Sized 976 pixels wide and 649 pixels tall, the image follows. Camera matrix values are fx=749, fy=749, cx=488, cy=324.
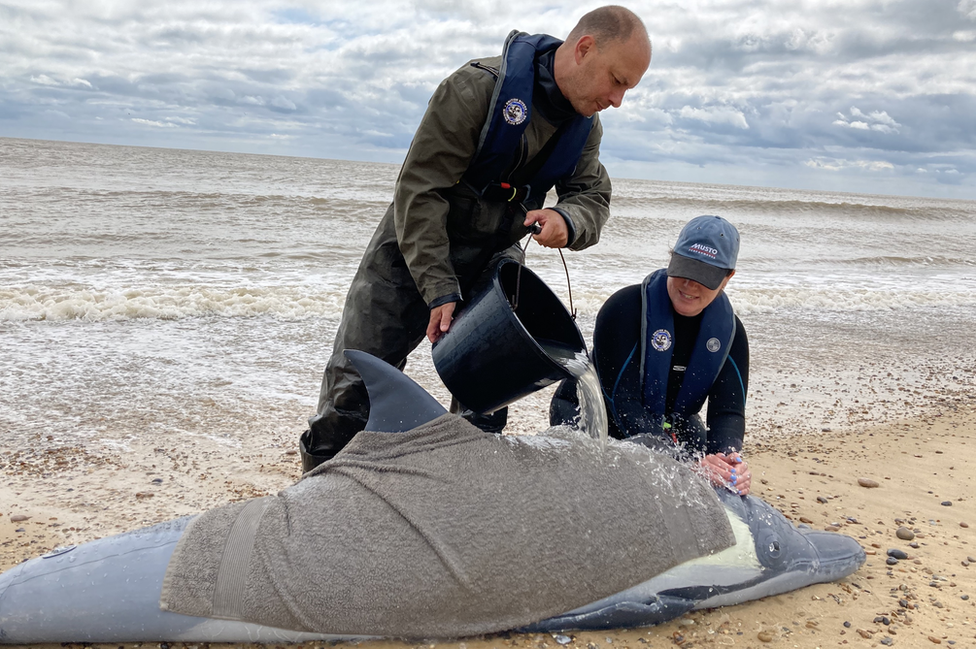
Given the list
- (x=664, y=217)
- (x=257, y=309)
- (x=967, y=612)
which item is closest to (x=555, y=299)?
(x=967, y=612)

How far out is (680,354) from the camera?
395 cm

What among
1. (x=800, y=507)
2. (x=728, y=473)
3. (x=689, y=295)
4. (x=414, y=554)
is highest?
(x=689, y=295)

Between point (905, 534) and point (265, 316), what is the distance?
6666 millimetres

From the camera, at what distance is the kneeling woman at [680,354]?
3.63 metres

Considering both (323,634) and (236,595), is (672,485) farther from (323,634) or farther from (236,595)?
(236,595)

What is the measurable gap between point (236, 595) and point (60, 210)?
17384 millimetres

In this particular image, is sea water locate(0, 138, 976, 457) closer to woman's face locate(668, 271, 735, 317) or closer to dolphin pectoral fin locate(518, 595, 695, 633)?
woman's face locate(668, 271, 735, 317)

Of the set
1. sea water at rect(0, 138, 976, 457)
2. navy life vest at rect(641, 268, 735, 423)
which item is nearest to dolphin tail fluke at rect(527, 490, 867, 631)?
navy life vest at rect(641, 268, 735, 423)

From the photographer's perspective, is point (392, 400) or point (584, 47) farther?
point (584, 47)

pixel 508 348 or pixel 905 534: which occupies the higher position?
pixel 508 348

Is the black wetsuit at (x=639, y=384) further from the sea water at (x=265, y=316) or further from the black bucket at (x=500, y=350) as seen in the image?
the sea water at (x=265, y=316)

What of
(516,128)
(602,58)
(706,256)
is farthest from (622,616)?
(602,58)

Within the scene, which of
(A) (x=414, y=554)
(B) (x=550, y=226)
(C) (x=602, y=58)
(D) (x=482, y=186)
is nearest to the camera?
(A) (x=414, y=554)

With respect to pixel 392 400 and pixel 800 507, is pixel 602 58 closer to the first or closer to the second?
pixel 392 400
